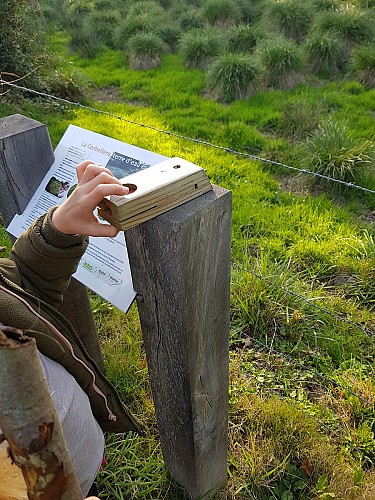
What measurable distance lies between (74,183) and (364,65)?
6001mm

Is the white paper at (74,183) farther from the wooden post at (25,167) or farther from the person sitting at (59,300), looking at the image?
the person sitting at (59,300)

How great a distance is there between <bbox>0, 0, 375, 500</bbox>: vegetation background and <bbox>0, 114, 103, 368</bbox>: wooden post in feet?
0.93

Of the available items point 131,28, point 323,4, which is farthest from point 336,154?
point 131,28

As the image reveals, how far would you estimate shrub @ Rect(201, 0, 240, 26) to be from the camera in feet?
29.4

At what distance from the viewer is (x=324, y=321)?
3.12m

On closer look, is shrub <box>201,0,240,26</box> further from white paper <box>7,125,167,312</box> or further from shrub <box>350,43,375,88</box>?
white paper <box>7,125,167,312</box>

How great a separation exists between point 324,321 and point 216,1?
7.89 metres

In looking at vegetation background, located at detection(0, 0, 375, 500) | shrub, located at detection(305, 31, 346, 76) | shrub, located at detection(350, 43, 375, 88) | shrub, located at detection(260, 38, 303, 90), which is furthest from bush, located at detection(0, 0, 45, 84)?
shrub, located at detection(350, 43, 375, 88)

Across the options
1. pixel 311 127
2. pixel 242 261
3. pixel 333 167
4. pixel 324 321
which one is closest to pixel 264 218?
pixel 242 261

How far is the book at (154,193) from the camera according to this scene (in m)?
1.13

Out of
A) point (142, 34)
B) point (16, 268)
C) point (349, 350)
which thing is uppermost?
point (16, 268)

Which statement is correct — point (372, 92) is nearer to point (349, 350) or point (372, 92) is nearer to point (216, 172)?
point (216, 172)

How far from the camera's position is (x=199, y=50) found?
7.62m

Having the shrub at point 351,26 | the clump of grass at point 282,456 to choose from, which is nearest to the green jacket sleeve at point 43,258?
the clump of grass at point 282,456
